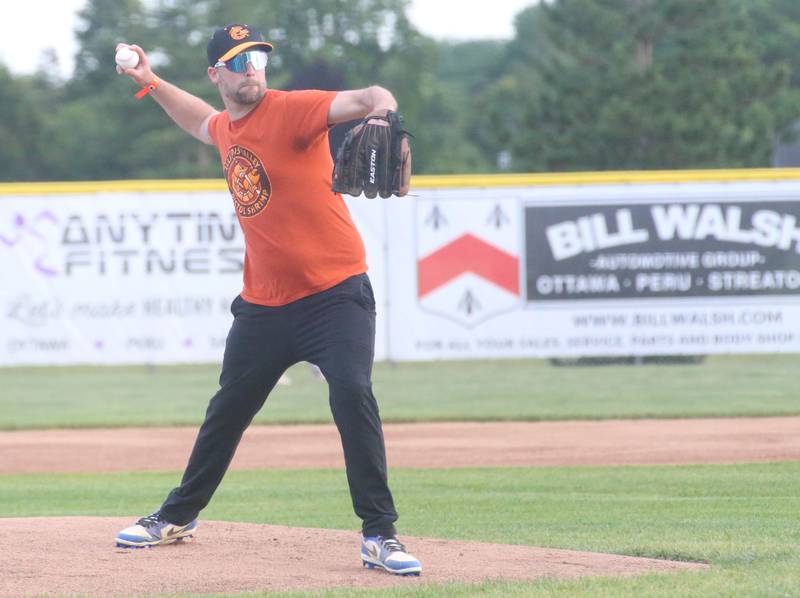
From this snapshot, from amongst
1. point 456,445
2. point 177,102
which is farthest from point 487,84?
point 177,102

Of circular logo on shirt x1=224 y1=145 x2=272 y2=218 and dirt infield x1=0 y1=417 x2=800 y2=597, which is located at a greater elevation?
circular logo on shirt x1=224 y1=145 x2=272 y2=218

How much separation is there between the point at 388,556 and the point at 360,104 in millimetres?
1709

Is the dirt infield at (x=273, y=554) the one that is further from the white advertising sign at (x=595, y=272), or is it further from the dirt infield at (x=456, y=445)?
the white advertising sign at (x=595, y=272)

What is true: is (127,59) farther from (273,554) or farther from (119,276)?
(119,276)

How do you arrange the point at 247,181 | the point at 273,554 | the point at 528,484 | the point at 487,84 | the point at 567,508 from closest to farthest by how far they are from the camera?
the point at 247,181 < the point at 273,554 < the point at 567,508 < the point at 528,484 < the point at 487,84

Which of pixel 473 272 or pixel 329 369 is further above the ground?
pixel 473 272

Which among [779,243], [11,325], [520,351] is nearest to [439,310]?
[520,351]

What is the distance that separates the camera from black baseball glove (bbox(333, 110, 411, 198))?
15.6ft

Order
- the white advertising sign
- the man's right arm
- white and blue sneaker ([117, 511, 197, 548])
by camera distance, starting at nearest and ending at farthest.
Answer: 1. white and blue sneaker ([117, 511, 197, 548])
2. the man's right arm
3. the white advertising sign

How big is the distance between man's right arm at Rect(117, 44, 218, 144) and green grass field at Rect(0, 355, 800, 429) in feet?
23.2

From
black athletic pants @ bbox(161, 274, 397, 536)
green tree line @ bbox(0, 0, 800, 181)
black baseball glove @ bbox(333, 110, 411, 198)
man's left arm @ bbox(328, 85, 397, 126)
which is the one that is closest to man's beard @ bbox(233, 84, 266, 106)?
man's left arm @ bbox(328, 85, 397, 126)

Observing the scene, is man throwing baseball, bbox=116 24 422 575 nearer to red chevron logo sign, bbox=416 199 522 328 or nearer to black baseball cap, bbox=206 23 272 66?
black baseball cap, bbox=206 23 272 66

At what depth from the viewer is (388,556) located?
5117mm

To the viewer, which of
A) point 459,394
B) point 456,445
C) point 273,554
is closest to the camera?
point 273,554
